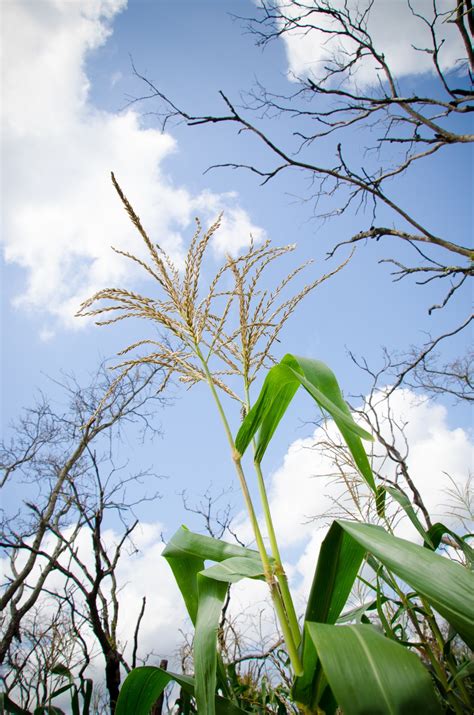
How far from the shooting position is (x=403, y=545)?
0.69 m

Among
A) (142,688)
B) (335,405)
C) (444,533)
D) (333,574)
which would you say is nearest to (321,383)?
(335,405)

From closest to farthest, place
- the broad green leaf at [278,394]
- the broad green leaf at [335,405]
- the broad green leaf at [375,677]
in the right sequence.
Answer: the broad green leaf at [375,677], the broad green leaf at [335,405], the broad green leaf at [278,394]

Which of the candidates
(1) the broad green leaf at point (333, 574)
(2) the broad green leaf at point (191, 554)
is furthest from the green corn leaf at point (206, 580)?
(1) the broad green leaf at point (333, 574)

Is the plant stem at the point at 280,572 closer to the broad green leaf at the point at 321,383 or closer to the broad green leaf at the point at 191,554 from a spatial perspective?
the broad green leaf at the point at 191,554

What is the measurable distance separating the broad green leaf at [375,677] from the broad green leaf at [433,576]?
0.27 ft

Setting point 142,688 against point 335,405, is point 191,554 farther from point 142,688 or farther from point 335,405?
point 335,405

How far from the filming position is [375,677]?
581 mm

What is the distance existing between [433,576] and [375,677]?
15cm

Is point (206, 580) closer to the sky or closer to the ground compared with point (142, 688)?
closer to the sky

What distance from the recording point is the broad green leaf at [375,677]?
1.84 ft

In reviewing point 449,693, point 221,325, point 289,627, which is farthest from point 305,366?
point 449,693

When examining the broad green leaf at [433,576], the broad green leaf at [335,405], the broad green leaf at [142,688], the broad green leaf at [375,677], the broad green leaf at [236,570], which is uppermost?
the broad green leaf at [335,405]

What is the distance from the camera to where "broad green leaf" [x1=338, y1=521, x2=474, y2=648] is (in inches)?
23.8

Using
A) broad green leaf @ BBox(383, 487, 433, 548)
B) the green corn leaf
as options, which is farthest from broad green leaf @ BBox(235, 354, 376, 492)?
broad green leaf @ BBox(383, 487, 433, 548)
